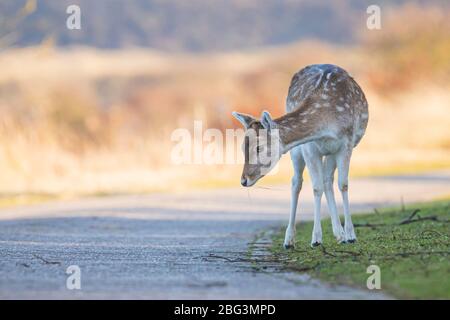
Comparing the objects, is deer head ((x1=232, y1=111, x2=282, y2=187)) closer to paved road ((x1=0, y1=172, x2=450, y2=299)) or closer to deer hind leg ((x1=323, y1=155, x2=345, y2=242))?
paved road ((x1=0, y1=172, x2=450, y2=299))

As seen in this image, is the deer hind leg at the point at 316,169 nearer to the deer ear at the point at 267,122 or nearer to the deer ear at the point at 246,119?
the deer ear at the point at 267,122

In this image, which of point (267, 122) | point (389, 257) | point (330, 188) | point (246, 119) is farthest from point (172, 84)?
point (389, 257)

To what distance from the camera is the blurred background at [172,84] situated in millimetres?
32812

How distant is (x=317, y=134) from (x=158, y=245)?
2.94 metres

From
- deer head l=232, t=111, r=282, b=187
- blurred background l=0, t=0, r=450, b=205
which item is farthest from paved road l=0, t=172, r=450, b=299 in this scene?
blurred background l=0, t=0, r=450, b=205

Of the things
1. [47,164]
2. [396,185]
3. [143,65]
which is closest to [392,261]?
[396,185]

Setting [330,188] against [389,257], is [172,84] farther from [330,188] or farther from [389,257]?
[389,257]

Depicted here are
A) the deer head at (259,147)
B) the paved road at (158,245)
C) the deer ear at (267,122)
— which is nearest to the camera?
the paved road at (158,245)

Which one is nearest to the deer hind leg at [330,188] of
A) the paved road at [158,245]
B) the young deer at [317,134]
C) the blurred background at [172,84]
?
the young deer at [317,134]

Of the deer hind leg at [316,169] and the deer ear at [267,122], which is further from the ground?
the deer ear at [267,122]

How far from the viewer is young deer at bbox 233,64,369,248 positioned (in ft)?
45.4

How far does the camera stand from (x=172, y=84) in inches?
3666

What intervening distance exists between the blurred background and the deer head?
1464 centimetres

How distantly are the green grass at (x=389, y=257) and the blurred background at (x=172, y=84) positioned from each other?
1333 centimetres
